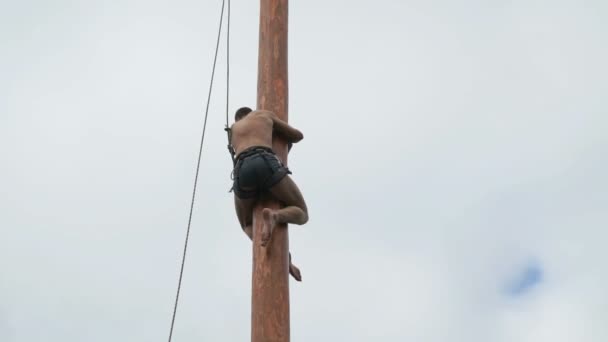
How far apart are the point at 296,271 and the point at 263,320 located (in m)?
0.85

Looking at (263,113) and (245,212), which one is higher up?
(263,113)

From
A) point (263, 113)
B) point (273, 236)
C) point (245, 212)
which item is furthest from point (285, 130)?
point (273, 236)

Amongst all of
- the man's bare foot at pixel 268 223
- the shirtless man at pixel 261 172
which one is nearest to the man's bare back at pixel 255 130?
the shirtless man at pixel 261 172

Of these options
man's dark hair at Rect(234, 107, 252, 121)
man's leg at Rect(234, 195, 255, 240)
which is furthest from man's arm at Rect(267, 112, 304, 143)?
man's leg at Rect(234, 195, 255, 240)

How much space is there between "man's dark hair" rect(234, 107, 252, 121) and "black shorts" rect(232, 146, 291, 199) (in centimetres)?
47

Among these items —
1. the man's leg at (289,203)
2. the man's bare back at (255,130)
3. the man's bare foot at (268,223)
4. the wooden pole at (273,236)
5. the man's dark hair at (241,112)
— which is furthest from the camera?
the man's dark hair at (241,112)

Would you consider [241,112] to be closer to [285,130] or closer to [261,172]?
[285,130]

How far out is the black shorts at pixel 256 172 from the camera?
5262 mm

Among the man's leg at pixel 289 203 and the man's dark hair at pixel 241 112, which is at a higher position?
the man's dark hair at pixel 241 112

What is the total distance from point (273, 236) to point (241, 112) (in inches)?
45.4

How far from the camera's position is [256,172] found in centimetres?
524

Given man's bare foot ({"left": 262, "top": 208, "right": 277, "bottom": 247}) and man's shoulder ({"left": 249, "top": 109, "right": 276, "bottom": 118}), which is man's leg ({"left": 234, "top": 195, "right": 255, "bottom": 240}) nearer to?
man's bare foot ({"left": 262, "top": 208, "right": 277, "bottom": 247})

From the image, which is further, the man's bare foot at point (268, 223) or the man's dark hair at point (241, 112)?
the man's dark hair at point (241, 112)

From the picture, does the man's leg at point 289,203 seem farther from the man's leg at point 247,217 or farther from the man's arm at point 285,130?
the man's arm at point 285,130
